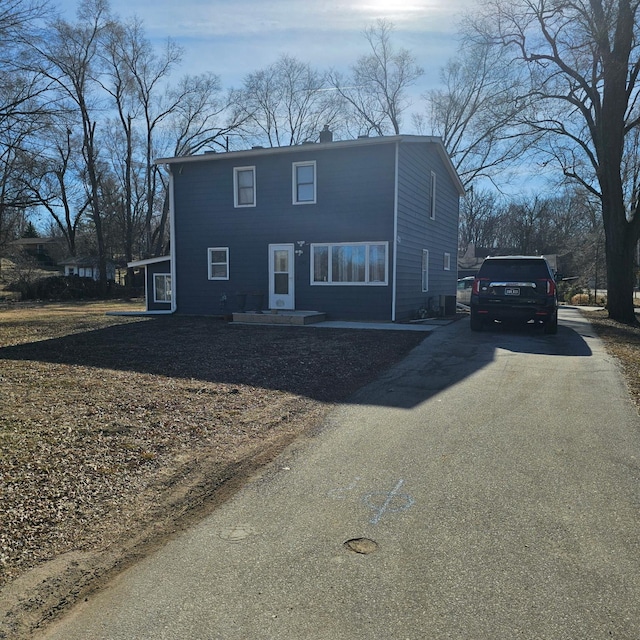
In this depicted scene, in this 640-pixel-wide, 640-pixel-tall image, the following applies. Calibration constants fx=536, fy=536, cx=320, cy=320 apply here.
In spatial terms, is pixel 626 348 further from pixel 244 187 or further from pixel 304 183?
pixel 244 187

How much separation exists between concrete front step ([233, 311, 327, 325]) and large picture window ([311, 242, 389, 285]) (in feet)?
4.06

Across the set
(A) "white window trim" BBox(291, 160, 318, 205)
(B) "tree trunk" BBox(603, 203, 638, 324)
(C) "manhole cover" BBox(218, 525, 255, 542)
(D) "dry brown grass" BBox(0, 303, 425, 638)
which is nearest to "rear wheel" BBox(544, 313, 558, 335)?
(D) "dry brown grass" BBox(0, 303, 425, 638)

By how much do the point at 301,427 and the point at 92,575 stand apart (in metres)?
2.91

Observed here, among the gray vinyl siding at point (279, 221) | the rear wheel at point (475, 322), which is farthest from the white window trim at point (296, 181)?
the rear wheel at point (475, 322)

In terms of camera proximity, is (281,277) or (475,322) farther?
(281,277)

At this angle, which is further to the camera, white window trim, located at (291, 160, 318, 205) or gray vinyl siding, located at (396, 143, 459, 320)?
white window trim, located at (291, 160, 318, 205)

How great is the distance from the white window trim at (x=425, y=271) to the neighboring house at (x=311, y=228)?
0.07 metres

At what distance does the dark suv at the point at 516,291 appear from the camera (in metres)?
12.1

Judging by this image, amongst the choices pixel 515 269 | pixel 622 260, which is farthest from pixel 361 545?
pixel 622 260

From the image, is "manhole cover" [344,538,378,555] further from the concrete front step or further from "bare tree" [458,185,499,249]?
"bare tree" [458,185,499,249]

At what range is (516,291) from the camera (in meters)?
12.2

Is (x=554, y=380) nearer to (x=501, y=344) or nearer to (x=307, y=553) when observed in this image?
(x=501, y=344)

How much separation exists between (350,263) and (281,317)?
9.27 feet

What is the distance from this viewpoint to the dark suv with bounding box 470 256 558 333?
12109 millimetres
